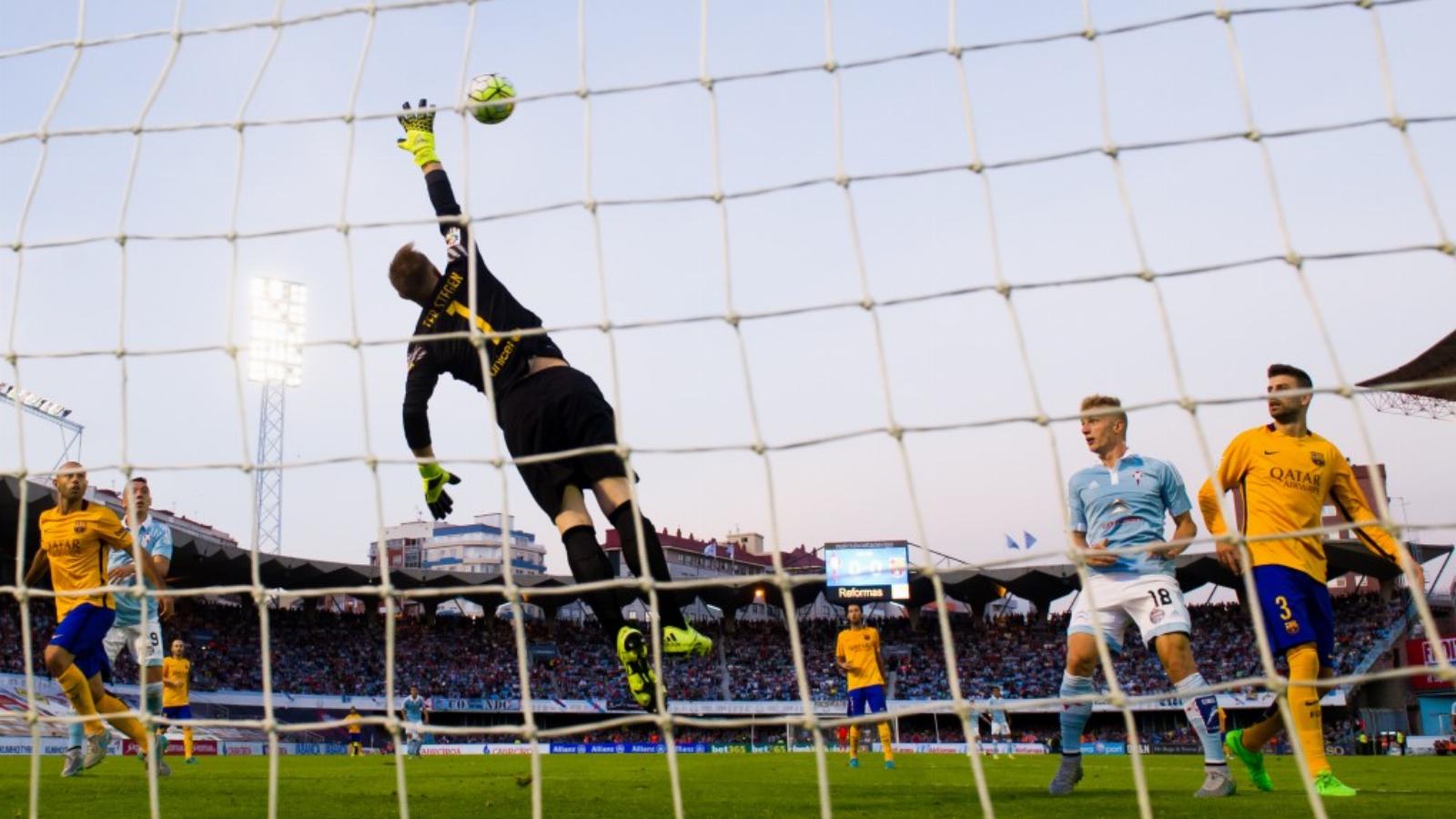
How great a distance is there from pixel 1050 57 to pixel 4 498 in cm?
2935

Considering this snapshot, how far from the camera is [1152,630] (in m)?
5.97

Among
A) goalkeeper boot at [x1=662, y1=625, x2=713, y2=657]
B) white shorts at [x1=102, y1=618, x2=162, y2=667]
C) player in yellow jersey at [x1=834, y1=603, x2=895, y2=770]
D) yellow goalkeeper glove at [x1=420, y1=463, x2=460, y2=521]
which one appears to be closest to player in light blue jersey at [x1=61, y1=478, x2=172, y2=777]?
white shorts at [x1=102, y1=618, x2=162, y2=667]

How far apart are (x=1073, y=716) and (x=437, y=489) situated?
3.44 m

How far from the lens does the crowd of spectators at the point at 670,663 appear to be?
121ft

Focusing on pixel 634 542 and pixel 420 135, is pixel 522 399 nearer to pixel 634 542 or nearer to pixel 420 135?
pixel 634 542

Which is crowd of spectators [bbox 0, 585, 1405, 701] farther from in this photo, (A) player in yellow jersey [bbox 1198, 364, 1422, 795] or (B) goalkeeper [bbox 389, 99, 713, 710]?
(B) goalkeeper [bbox 389, 99, 713, 710]

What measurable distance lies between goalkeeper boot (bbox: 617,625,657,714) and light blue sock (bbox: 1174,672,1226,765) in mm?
2776

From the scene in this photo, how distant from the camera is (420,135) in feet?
16.3

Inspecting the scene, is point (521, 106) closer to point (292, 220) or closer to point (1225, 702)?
point (292, 220)

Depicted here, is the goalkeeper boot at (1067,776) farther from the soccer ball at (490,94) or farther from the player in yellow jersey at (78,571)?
the player in yellow jersey at (78,571)

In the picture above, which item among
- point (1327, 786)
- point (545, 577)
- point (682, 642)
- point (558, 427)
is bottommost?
point (1327, 786)

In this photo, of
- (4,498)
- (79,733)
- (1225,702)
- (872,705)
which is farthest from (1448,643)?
(4,498)

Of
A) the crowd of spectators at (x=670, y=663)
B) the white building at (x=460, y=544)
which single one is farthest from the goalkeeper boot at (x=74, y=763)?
the white building at (x=460, y=544)

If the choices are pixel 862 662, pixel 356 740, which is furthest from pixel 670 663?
pixel 862 662
